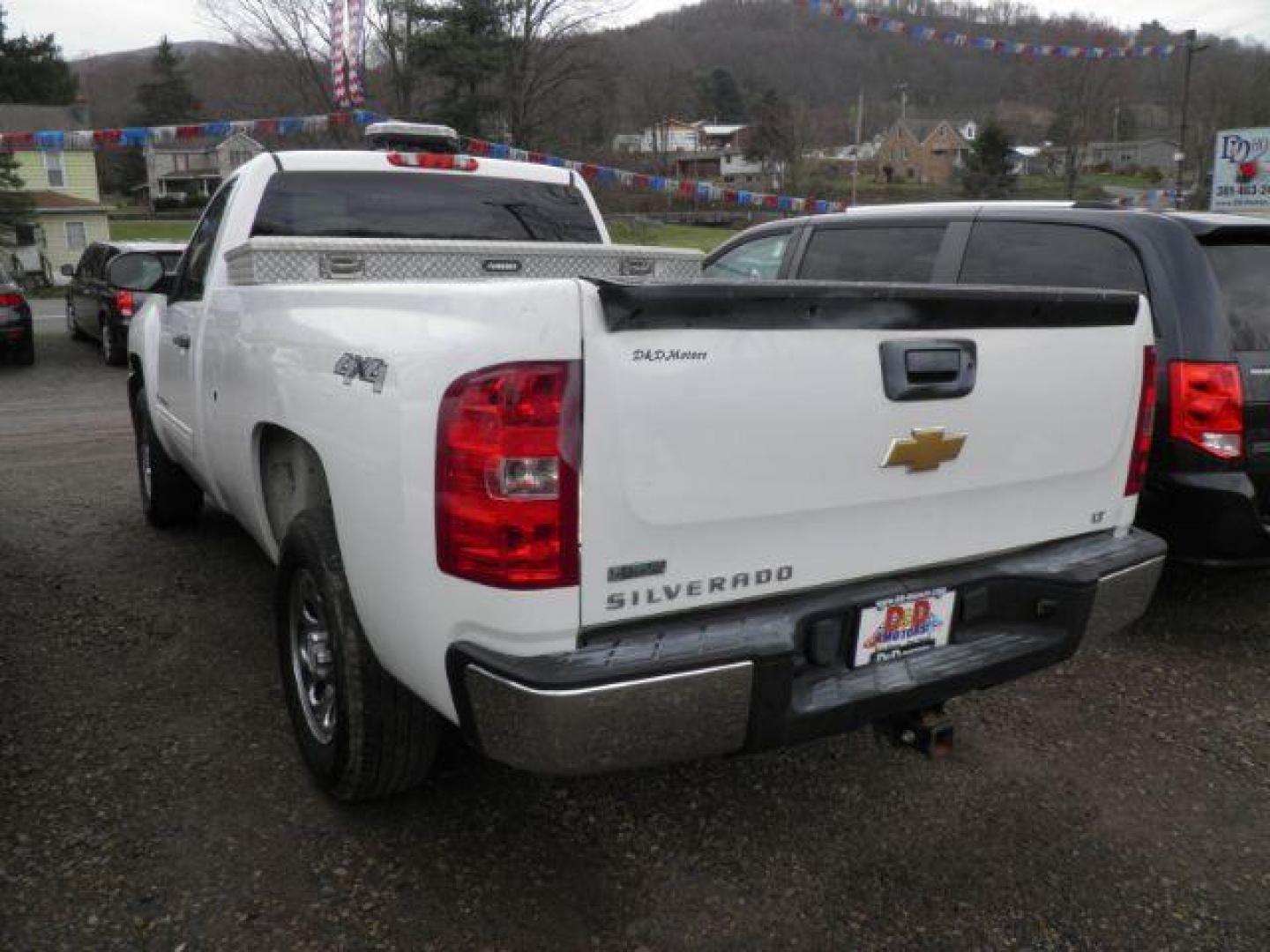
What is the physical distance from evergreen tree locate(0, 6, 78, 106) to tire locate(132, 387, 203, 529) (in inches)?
2267

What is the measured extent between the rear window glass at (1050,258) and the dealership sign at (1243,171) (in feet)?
90.2

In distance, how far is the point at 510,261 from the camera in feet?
13.6

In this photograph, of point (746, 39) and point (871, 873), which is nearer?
point (871, 873)

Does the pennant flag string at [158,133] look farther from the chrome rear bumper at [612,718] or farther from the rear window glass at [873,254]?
the chrome rear bumper at [612,718]

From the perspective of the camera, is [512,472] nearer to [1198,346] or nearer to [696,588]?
[696,588]

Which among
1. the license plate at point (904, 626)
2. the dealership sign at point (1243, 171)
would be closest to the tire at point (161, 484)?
the license plate at point (904, 626)

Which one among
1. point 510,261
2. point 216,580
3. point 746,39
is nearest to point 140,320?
point 216,580

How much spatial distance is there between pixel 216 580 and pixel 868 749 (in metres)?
3.14

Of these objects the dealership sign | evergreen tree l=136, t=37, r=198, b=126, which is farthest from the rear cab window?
evergreen tree l=136, t=37, r=198, b=126

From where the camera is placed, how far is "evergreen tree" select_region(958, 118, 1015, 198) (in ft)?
182

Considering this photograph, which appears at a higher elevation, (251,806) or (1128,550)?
(1128,550)

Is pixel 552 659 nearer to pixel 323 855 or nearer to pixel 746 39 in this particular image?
pixel 323 855

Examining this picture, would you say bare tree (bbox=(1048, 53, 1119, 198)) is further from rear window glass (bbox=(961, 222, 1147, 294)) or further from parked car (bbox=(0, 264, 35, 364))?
rear window glass (bbox=(961, 222, 1147, 294))

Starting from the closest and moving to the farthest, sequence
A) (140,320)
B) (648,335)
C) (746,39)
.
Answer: (648,335) → (140,320) → (746,39)
